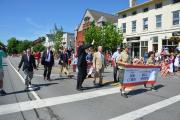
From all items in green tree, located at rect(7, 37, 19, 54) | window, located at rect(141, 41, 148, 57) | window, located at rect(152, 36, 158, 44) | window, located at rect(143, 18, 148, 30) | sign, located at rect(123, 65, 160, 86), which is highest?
green tree, located at rect(7, 37, 19, 54)

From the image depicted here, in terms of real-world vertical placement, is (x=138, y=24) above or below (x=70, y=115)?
→ above

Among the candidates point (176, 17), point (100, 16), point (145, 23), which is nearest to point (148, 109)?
point (176, 17)

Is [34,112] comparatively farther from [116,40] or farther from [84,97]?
[116,40]

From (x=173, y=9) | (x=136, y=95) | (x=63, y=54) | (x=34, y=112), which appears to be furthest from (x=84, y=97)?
(x=173, y=9)

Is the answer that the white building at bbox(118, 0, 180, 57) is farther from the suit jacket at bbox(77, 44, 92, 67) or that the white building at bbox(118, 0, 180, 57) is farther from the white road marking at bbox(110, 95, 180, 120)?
the white road marking at bbox(110, 95, 180, 120)

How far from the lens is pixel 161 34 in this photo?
3450 centimetres

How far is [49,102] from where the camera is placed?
851cm

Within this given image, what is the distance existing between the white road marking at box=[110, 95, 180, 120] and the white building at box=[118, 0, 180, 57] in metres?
23.3

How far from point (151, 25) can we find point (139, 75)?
27.4m

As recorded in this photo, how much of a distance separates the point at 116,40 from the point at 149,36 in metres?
5.45

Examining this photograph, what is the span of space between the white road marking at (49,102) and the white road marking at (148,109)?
225 cm

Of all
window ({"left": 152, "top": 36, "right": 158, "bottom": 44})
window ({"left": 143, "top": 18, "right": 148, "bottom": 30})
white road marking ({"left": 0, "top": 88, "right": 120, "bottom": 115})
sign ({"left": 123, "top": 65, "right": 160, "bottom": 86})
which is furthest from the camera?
window ({"left": 143, "top": 18, "right": 148, "bottom": 30})

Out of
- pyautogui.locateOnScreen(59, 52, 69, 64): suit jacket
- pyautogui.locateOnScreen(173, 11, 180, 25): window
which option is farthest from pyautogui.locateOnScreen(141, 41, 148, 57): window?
pyautogui.locateOnScreen(59, 52, 69, 64): suit jacket

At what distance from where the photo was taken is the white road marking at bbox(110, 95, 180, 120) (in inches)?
265
